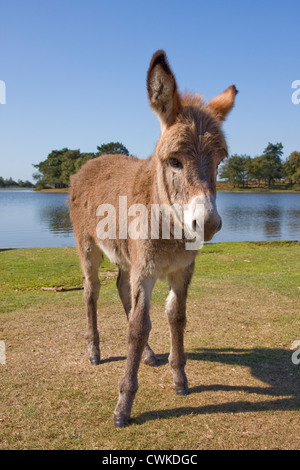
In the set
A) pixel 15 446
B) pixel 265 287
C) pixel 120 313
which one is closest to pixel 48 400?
pixel 15 446

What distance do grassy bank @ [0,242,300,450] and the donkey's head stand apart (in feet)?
6.66

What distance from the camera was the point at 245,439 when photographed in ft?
11.3

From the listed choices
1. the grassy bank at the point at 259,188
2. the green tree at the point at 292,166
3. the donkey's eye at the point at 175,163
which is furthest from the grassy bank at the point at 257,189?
the donkey's eye at the point at 175,163

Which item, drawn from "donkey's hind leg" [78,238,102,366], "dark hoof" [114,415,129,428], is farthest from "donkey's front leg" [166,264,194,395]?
"donkey's hind leg" [78,238,102,366]

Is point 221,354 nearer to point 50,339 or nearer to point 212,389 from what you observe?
point 212,389

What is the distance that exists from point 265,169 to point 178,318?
124 m

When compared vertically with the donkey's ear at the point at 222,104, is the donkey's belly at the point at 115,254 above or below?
below

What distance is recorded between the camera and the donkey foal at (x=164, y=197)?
3182mm

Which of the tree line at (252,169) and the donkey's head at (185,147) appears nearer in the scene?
the donkey's head at (185,147)

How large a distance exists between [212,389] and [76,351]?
6.89ft

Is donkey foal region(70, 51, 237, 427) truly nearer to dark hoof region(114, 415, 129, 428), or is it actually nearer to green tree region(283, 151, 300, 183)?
dark hoof region(114, 415, 129, 428)

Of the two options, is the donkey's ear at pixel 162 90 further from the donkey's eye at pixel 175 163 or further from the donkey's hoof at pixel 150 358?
the donkey's hoof at pixel 150 358

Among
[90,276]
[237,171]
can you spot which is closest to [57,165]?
[237,171]
